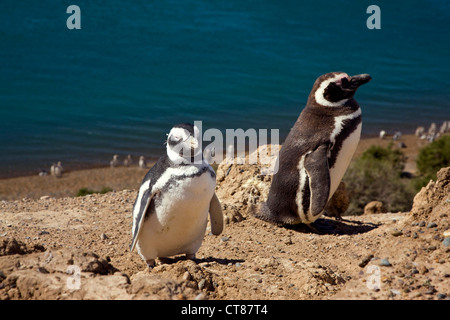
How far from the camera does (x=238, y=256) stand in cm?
574

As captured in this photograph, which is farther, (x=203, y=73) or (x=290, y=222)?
(x=203, y=73)

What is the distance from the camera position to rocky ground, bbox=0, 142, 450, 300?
12.3 feet

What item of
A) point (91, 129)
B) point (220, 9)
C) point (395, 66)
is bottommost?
point (91, 129)

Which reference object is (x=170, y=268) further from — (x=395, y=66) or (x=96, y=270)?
(x=395, y=66)

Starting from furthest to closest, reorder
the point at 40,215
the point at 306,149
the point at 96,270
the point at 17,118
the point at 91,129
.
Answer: the point at 17,118 < the point at 91,129 < the point at 40,215 < the point at 306,149 < the point at 96,270

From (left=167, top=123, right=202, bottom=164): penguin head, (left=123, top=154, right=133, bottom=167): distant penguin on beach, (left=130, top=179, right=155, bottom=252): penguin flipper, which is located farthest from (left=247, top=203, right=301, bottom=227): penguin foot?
(left=123, top=154, right=133, bottom=167): distant penguin on beach

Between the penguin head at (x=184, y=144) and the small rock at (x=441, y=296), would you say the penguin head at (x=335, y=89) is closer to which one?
the penguin head at (x=184, y=144)

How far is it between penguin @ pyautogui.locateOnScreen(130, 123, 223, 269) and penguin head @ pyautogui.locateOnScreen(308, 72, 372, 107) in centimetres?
212

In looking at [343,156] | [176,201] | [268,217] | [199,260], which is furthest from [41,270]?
[343,156]

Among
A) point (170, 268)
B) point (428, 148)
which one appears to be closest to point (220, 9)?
point (428, 148)

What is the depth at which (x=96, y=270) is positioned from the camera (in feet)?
13.2

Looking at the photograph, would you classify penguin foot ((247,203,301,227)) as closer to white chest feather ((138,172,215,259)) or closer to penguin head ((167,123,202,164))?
white chest feather ((138,172,215,259))

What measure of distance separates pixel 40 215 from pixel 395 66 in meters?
31.3

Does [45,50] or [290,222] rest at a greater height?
[45,50]
